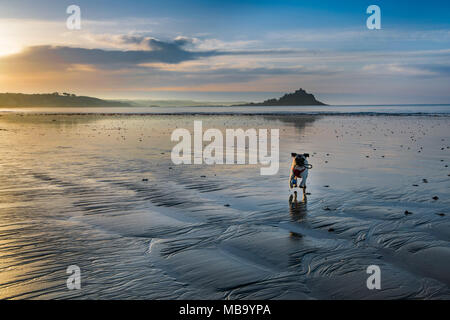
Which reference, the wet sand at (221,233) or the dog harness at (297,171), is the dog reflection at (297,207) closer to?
the wet sand at (221,233)

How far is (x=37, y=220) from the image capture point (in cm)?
859

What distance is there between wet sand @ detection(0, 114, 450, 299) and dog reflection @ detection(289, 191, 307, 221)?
0.05 metres

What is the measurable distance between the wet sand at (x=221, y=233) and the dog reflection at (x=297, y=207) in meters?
0.05

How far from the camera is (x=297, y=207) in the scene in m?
9.93

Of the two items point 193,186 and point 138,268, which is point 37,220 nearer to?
point 138,268

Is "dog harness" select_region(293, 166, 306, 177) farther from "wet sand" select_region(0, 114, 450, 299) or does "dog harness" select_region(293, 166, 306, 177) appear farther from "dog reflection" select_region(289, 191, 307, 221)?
"wet sand" select_region(0, 114, 450, 299)

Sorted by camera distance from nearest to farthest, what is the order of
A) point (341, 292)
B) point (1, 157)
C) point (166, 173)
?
point (341, 292) → point (166, 173) → point (1, 157)

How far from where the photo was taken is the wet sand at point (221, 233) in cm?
554

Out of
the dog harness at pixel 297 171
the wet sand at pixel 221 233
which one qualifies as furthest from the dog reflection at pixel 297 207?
the dog harness at pixel 297 171

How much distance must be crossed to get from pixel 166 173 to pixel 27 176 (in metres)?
5.45

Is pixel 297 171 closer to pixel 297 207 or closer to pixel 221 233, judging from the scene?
pixel 297 207

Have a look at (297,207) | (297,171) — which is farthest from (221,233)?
(297,171)

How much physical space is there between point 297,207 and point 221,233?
9.80ft
